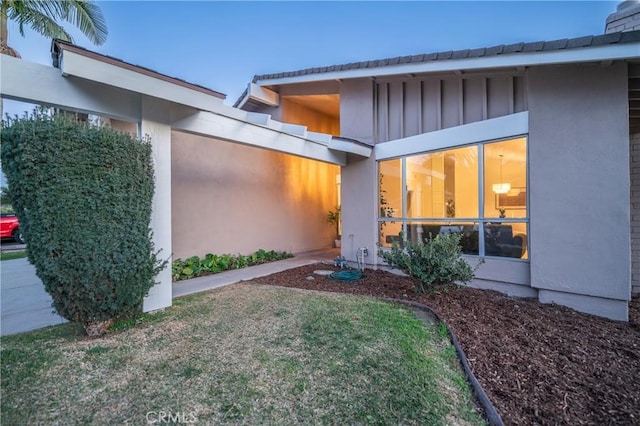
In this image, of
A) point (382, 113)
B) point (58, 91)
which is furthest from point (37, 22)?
point (382, 113)

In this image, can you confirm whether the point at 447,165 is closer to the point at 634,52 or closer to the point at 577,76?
the point at 577,76

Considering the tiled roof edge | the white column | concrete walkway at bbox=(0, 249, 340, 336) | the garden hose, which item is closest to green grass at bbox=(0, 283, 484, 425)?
the white column

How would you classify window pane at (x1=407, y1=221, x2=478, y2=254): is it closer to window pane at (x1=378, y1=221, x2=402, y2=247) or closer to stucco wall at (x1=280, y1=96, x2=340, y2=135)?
window pane at (x1=378, y1=221, x2=402, y2=247)

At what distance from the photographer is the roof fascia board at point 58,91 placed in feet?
11.1

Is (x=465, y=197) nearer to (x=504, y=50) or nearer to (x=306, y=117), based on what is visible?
(x=504, y=50)

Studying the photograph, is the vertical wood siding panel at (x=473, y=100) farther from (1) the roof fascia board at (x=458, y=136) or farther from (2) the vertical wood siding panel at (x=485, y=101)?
(1) the roof fascia board at (x=458, y=136)

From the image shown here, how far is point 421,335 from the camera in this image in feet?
12.7

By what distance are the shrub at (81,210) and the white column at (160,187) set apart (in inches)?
25.1

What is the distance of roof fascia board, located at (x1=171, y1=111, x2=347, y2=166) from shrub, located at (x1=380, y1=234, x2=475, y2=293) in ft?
11.8

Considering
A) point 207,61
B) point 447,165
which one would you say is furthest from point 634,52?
point 207,61

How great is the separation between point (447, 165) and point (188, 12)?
816 cm

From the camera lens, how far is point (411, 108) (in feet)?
25.3

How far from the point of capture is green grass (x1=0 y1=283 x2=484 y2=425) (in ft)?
8.00

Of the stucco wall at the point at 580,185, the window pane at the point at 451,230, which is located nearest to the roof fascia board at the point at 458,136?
the stucco wall at the point at 580,185
